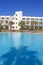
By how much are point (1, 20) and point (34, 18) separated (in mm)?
13947

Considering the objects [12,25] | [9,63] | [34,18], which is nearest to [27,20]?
[34,18]

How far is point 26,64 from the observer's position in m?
7.23

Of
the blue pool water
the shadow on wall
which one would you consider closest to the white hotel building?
the blue pool water

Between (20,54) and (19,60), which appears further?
(20,54)

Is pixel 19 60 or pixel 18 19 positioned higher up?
pixel 18 19

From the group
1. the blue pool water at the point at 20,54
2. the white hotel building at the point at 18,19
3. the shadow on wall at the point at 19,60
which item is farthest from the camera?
the white hotel building at the point at 18,19

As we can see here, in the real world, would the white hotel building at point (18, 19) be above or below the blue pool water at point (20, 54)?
above

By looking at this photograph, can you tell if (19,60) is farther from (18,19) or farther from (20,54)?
(18,19)

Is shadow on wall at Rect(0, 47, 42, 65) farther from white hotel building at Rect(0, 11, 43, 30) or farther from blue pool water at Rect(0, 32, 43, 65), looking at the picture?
white hotel building at Rect(0, 11, 43, 30)

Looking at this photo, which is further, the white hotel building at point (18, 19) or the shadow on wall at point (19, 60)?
the white hotel building at point (18, 19)

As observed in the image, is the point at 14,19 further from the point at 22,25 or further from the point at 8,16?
the point at 22,25

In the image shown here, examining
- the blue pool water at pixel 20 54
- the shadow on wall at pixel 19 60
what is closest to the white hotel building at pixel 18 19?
the blue pool water at pixel 20 54

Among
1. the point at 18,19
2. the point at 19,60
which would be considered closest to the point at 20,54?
the point at 19,60

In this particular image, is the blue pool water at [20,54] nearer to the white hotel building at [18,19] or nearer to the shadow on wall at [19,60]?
the shadow on wall at [19,60]
